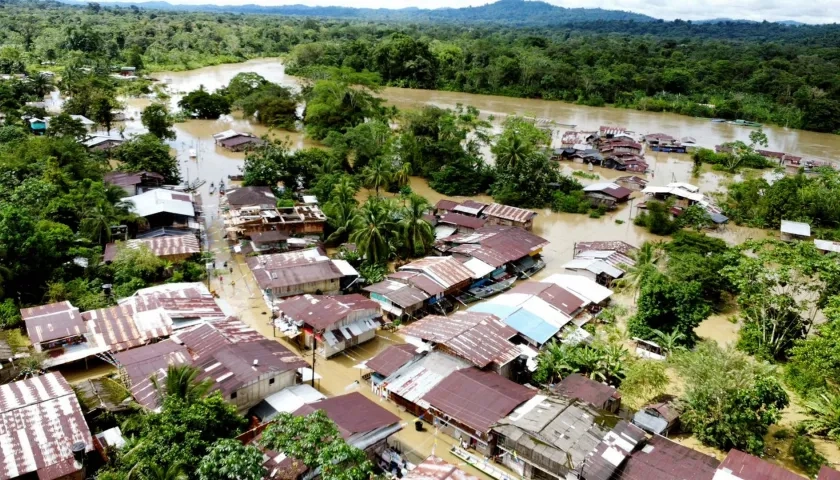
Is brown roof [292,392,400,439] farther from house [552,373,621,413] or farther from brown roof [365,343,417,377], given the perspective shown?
house [552,373,621,413]

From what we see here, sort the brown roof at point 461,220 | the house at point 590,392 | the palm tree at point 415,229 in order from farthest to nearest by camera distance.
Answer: the brown roof at point 461,220
the palm tree at point 415,229
the house at point 590,392

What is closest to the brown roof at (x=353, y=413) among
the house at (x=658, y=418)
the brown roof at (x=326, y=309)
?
the brown roof at (x=326, y=309)

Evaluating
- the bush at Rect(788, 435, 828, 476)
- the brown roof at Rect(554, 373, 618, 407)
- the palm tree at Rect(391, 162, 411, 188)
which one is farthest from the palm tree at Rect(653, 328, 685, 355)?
the palm tree at Rect(391, 162, 411, 188)

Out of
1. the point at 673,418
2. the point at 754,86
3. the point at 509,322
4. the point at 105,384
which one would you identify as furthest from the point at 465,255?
the point at 754,86

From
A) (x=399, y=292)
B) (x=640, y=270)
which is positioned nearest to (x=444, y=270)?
(x=399, y=292)

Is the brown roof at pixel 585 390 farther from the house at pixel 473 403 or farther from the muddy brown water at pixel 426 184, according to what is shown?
the muddy brown water at pixel 426 184

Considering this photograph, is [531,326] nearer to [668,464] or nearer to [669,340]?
[669,340]

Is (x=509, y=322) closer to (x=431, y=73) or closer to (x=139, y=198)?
(x=139, y=198)
